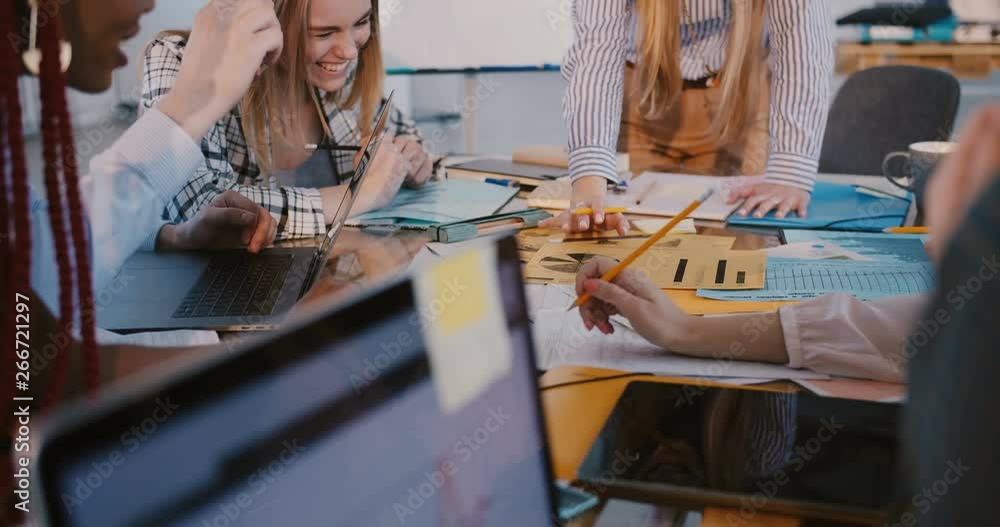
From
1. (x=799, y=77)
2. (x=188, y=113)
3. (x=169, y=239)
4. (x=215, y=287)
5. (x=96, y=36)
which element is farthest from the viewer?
(x=799, y=77)

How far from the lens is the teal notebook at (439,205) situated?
1.56 metres

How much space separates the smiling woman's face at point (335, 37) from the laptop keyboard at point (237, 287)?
431 millimetres

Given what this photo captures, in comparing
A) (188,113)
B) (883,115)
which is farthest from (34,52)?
(883,115)

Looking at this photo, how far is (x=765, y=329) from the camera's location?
102 cm

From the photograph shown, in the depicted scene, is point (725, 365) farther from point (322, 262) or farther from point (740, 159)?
point (740, 159)

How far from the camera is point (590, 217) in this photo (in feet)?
5.02

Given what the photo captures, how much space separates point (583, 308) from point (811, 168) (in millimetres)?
815

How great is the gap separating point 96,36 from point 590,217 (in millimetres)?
920

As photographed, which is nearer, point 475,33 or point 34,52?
point 34,52

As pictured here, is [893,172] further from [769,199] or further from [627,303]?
[627,303]

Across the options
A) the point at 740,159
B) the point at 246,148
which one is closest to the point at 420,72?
the point at 740,159

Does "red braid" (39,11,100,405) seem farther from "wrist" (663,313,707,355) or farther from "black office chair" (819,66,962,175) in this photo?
"black office chair" (819,66,962,175)

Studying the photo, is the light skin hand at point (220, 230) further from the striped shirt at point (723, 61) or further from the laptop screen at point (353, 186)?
the striped shirt at point (723, 61)

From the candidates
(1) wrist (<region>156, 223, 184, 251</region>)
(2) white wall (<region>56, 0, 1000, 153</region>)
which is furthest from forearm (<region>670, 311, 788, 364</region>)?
(2) white wall (<region>56, 0, 1000, 153</region>)
